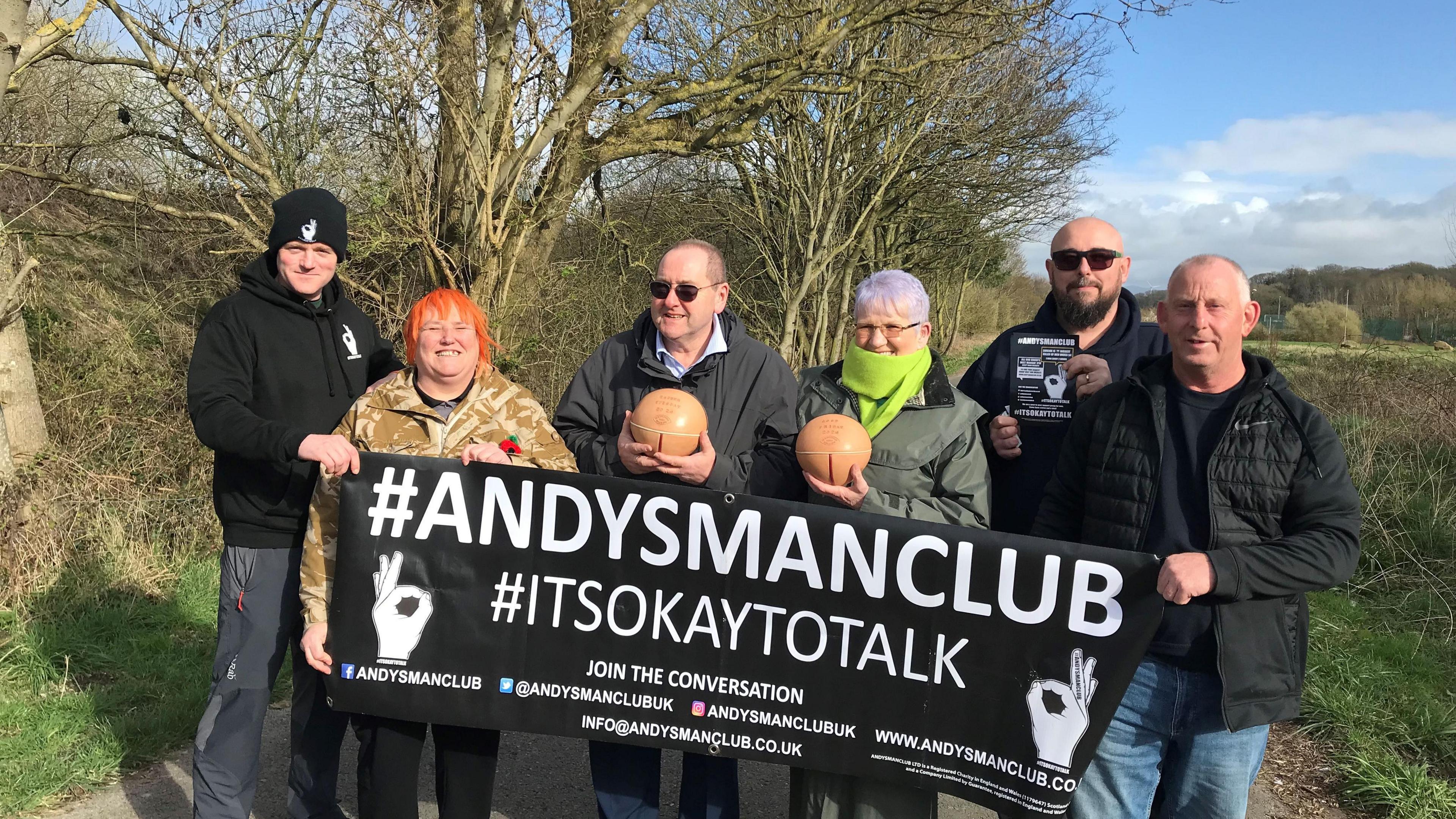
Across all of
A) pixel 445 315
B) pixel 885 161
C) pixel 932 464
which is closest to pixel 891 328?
pixel 932 464

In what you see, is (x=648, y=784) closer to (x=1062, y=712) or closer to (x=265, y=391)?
(x=1062, y=712)

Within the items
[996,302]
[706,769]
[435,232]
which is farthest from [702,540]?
[996,302]

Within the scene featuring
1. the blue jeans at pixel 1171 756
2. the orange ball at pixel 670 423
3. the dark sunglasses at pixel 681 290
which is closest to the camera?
the blue jeans at pixel 1171 756

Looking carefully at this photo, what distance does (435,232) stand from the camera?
8523mm

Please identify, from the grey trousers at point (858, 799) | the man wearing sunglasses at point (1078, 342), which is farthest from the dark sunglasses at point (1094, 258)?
the grey trousers at point (858, 799)

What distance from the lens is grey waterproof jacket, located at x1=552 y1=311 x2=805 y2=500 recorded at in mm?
3488

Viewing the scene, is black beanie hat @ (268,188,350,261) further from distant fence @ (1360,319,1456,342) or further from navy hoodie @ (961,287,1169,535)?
distant fence @ (1360,319,1456,342)

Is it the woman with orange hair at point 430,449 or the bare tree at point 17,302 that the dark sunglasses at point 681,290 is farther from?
the bare tree at point 17,302

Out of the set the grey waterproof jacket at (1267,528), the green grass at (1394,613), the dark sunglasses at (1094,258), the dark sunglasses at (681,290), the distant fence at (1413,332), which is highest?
the distant fence at (1413,332)

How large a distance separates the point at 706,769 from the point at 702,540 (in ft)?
3.20

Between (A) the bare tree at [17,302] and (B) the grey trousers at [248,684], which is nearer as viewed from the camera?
(B) the grey trousers at [248,684]

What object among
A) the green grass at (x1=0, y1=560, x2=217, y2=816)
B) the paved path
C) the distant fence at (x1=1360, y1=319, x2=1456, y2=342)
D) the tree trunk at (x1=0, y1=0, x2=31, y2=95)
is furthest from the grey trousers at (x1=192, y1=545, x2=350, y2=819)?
the distant fence at (x1=1360, y1=319, x2=1456, y2=342)

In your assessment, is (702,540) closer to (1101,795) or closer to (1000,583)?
(1000,583)

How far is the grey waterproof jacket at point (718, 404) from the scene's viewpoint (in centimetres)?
349
